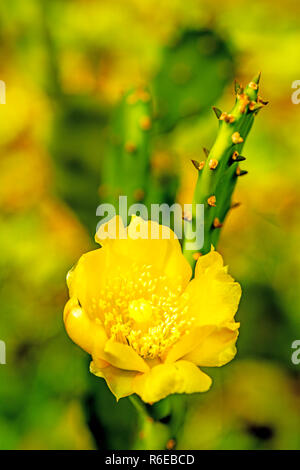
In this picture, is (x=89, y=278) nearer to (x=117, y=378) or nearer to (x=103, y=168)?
(x=117, y=378)

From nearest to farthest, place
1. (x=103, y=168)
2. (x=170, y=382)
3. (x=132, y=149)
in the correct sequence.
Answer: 1. (x=170, y=382)
2. (x=132, y=149)
3. (x=103, y=168)

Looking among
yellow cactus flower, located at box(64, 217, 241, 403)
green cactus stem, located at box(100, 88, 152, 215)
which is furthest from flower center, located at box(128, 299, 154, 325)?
green cactus stem, located at box(100, 88, 152, 215)

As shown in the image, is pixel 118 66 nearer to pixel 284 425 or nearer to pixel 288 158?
pixel 288 158

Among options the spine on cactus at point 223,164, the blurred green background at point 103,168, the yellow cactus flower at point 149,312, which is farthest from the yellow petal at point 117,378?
the blurred green background at point 103,168

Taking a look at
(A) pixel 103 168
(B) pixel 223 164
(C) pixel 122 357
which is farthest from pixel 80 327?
(A) pixel 103 168

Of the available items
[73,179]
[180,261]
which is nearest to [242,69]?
[73,179]

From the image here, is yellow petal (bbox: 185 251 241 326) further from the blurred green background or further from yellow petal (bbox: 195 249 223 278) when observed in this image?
the blurred green background

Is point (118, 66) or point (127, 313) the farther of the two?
point (118, 66)
